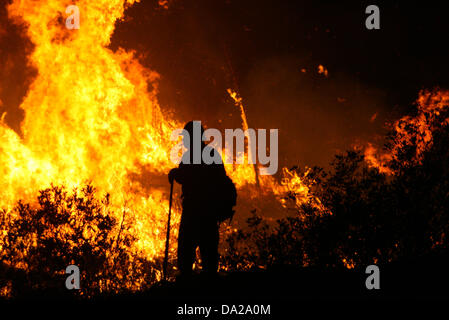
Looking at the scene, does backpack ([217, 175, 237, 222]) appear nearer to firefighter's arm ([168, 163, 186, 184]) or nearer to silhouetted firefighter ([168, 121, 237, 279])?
silhouetted firefighter ([168, 121, 237, 279])

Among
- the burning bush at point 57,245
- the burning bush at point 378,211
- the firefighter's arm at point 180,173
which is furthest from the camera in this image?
the burning bush at point 57,245

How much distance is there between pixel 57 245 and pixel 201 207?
16448 mm

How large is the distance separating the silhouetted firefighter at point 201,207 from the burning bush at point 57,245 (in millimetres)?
14912

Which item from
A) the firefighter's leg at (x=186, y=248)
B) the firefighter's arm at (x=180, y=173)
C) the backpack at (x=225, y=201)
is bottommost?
the firefighter's leg at (x=186, y=248)

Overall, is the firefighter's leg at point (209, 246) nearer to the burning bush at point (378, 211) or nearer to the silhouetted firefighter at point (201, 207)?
the silhouetted firefighter at point (201, 207)

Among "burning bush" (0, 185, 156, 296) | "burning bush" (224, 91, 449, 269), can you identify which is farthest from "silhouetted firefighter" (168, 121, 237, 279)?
"burning bush" (0, 185, 156, 296)

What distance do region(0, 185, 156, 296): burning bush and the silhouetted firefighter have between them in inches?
587

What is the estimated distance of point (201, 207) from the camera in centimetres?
779

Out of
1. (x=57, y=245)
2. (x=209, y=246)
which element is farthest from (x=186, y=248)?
(x=57, y=245)

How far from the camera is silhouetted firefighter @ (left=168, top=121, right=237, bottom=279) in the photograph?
7789 millimetres

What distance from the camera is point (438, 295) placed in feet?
21.0

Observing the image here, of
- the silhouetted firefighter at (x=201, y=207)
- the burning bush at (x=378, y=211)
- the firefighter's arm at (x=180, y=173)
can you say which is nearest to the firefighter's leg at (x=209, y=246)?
the silhouetted firefighter at (x=201, y=207)

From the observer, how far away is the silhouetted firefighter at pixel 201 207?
7.79 m

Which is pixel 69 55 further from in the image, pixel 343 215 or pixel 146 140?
pixel 343 215
